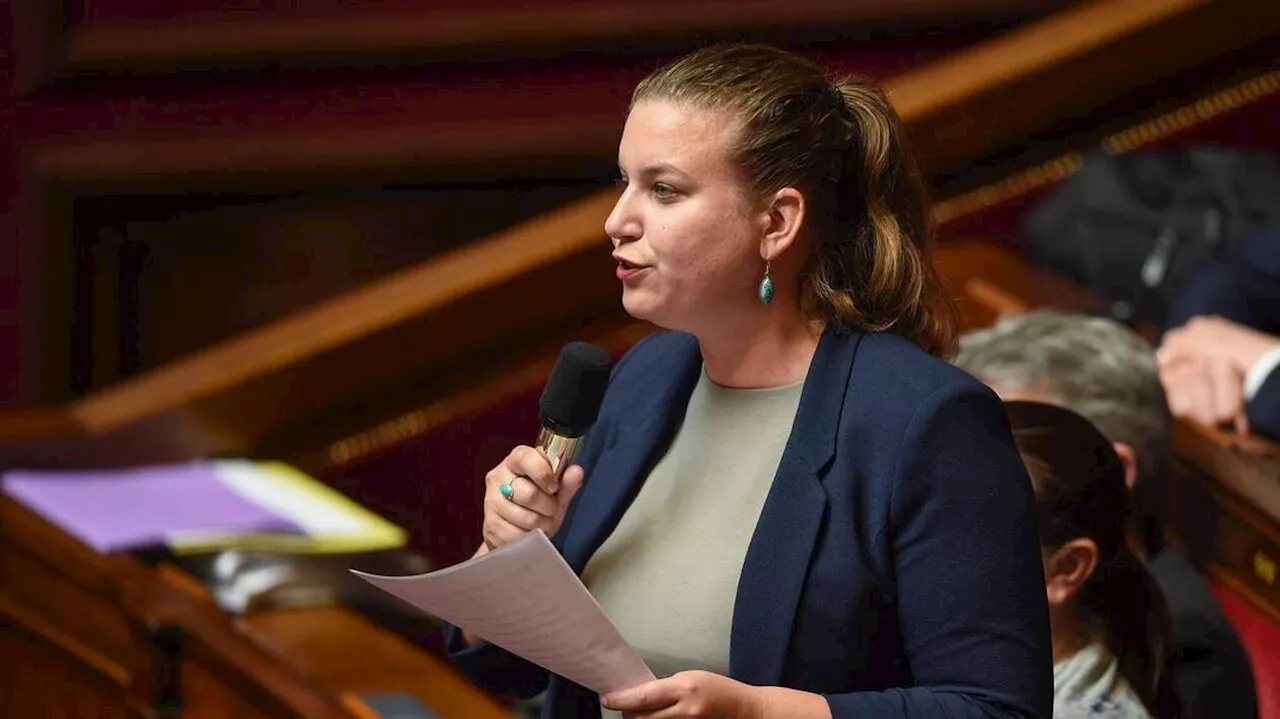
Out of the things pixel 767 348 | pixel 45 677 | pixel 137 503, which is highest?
pixel 767 348

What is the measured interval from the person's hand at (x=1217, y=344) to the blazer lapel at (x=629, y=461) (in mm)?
759

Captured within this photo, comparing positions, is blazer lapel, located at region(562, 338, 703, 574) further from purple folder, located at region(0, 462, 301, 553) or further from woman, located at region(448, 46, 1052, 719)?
purple folder, located at region(0, 462, 301, 553)

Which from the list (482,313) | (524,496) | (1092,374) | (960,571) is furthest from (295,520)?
(960,571)

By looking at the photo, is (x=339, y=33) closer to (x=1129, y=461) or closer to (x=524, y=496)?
(x=1129, y=461)

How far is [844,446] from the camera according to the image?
2.77ft

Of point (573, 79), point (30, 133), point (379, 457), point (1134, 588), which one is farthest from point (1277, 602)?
point (30, 133)

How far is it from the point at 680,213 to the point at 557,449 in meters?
0.12

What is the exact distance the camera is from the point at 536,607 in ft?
2.66

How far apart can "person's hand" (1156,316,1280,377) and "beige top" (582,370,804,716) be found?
0.78 metres

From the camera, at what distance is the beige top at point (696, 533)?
86 centimetres

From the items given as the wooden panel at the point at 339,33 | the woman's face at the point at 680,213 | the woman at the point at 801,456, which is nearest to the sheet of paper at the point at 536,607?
the woman at the point at 801,456

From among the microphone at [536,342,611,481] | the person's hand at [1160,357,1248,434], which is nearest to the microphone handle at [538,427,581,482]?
the microphone at [536,342,611,481]

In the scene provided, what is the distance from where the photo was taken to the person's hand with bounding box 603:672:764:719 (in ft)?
2.58

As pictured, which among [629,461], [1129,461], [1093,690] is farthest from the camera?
[1129,461]
